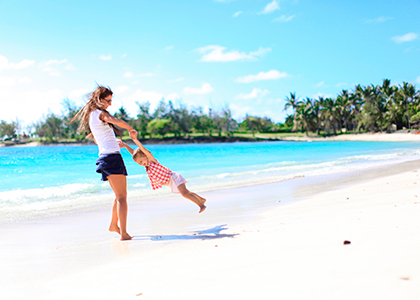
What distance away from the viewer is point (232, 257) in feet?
9.37

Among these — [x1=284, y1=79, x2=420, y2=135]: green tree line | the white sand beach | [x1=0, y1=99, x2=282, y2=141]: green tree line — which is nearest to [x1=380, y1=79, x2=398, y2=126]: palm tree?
[x1=284, y1=79, x2=420, y2=135]: green tree line

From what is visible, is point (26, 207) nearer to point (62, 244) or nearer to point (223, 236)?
point (62, 244)

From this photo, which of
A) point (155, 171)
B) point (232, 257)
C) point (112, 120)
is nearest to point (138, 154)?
point (155, 171)

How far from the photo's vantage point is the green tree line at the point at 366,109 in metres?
66.6

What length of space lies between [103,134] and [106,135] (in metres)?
0.04

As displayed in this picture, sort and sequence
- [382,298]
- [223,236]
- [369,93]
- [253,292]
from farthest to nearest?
[369,93], [223,236], [253,292], [382,298]

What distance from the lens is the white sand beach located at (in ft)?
6.93

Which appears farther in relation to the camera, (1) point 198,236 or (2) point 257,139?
(2) point 257,139

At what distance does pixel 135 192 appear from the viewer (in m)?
9.44

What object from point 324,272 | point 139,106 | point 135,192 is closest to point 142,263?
point 324,272

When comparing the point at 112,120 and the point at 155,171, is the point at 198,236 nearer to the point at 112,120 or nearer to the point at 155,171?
the point at 155,171

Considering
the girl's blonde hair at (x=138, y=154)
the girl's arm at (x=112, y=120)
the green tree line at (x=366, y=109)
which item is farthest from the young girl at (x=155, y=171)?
the green tree line at (x=366, y=109)

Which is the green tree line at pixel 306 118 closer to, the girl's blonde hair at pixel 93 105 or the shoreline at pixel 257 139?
the shoreline at pixel 257 139

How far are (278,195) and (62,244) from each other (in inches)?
189
